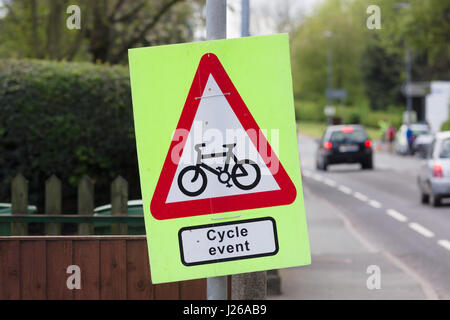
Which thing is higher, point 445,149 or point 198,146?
point 445,149

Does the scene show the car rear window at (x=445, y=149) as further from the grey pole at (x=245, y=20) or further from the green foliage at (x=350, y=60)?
the green foliage at (x=350, y=60)

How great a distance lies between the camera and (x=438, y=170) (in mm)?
17797

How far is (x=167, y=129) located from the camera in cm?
323

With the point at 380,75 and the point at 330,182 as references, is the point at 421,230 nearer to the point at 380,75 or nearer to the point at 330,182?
the point at 330,182

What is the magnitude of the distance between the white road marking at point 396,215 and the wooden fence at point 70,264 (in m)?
11.0

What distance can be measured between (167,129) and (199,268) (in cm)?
50

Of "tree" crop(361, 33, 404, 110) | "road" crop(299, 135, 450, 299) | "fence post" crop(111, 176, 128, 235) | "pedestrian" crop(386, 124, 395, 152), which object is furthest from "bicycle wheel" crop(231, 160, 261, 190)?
"tree" crop(361, 33, 404, 110)

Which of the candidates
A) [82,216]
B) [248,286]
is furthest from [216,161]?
[82,216]

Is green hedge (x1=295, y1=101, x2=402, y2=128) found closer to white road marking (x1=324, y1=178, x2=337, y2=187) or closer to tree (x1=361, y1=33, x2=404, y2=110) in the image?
tree (x1=361, y1=33, x2=404, y2=110)

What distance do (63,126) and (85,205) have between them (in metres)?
3.43

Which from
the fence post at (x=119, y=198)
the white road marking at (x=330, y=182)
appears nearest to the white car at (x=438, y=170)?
the white road marking at (x=330, y=182)

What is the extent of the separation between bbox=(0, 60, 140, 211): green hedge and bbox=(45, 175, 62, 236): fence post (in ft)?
10.1

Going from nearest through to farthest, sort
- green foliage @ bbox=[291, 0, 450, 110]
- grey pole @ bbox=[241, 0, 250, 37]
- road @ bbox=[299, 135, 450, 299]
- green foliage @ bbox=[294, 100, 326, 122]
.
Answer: grey pole @ bbox=[241, 0, 250, 37] → road @ bbox=[299, 135, 450, 299] → green foliage @ bbox=[291, 0, 450, 110] → green foliage @ bbox=[294, 100, 326, 122]

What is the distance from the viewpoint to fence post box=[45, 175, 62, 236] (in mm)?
7266
